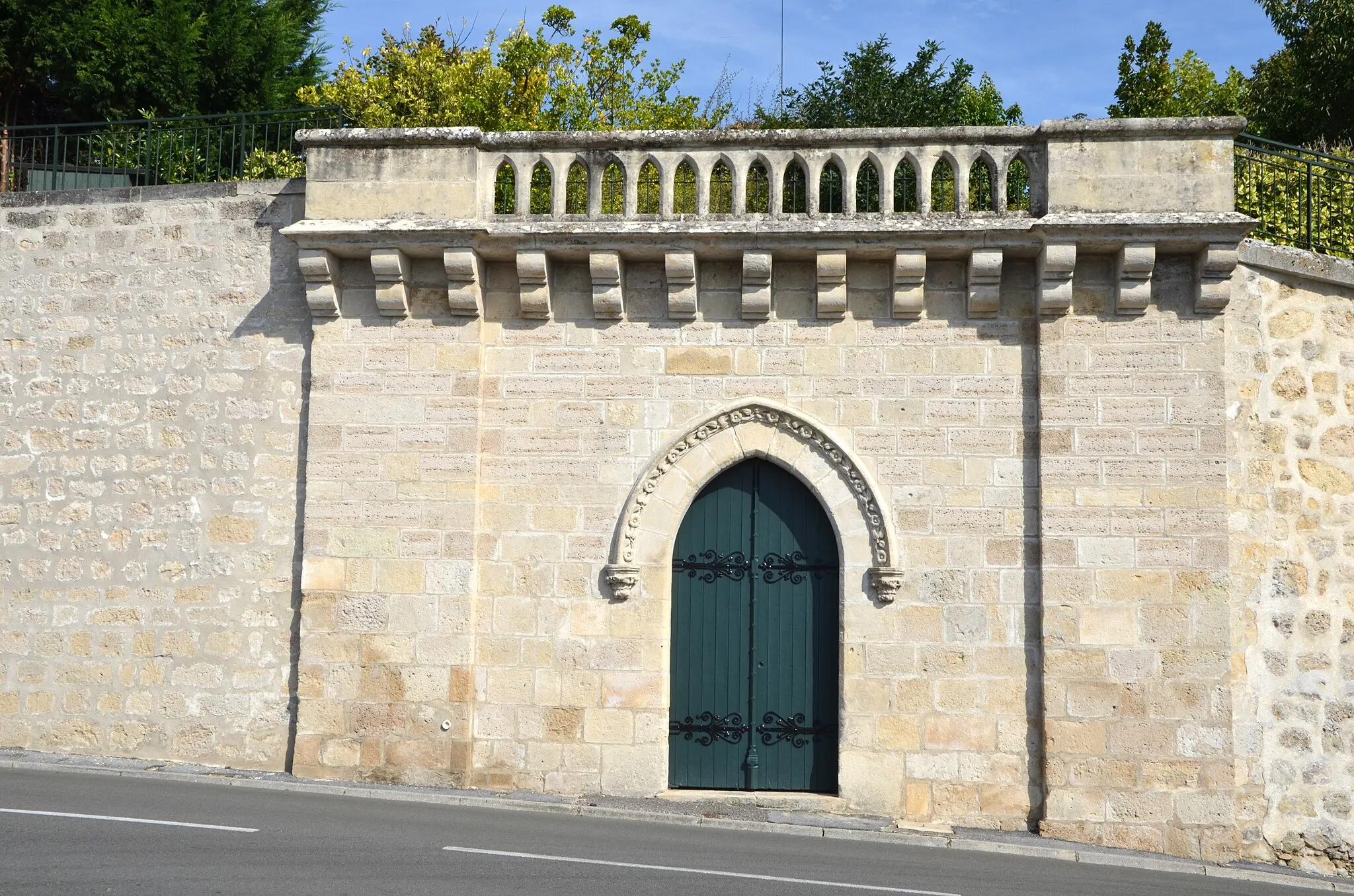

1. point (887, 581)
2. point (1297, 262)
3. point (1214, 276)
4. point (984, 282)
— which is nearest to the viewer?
point (1214, 276)

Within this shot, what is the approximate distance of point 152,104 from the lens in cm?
1788

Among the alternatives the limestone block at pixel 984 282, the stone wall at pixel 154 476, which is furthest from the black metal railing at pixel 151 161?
the limestone block at pixel 984 282

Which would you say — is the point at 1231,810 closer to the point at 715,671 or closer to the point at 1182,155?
the point at 715,671

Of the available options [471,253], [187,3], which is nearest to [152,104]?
[187,3]

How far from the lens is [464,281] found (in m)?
→ 8.88

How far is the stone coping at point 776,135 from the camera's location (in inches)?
335

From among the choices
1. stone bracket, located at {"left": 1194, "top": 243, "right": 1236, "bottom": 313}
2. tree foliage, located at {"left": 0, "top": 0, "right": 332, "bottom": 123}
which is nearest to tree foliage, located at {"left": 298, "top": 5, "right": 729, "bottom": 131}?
tree foliage, located at {"left": 0, "top": 0, "right": 332, "bottom": 123}

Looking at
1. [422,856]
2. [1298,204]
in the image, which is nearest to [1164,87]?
[1298,204]

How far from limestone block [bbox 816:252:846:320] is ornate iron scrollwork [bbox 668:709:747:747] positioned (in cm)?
290

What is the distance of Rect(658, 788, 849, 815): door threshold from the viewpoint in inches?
335

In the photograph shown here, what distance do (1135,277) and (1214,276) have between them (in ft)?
1.67

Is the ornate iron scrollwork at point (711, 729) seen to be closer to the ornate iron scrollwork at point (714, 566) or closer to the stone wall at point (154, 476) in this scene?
the ornate iron scrollwork at point (714, 566)

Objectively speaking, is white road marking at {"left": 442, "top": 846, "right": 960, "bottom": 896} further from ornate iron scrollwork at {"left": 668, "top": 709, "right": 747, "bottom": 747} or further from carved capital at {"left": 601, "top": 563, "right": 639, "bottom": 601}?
carved capital at {"left": 601, "top": 563, "right": 639, "bottom": 601}

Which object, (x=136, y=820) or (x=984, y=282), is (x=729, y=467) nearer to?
(x=984, y=282)
